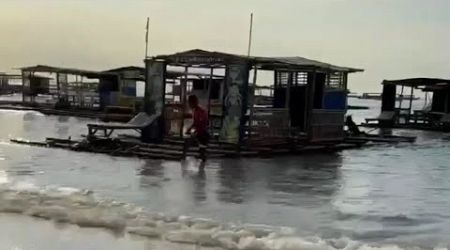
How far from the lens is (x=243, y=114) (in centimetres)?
1873

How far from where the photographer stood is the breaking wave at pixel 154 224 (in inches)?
321

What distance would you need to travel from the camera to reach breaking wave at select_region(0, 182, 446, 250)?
8.16 metres

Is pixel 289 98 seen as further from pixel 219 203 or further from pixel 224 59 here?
pixel 219 203

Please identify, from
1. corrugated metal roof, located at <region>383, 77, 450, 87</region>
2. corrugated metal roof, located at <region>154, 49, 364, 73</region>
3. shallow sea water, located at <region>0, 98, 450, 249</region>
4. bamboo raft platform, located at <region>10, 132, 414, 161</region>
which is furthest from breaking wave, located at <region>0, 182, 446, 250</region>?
corrugated metal roof, located at <region>383, 77, 450, 87</region>

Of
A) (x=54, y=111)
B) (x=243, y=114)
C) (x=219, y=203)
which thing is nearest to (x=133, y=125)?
(x=243, y=114)

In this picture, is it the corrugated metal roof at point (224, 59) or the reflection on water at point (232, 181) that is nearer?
the reflection on water at point (232, 181)

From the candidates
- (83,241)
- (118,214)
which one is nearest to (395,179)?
(118,214)

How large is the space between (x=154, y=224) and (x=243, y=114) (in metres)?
9.97

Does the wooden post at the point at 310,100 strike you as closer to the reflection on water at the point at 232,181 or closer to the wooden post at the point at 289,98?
the wooden post at the point at 289,98

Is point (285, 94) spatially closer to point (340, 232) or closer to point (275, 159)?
point (275, 159)

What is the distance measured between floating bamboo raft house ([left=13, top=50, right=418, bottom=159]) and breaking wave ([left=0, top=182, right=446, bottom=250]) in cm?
678

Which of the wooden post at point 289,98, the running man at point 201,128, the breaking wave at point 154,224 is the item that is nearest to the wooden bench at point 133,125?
the running man at point 201,128

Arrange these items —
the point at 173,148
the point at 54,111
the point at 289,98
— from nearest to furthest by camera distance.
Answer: the point at 173,148 → the point at 289,98 → the point at 54,111

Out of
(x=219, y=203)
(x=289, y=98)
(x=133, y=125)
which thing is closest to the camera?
(x=219, y=203)
